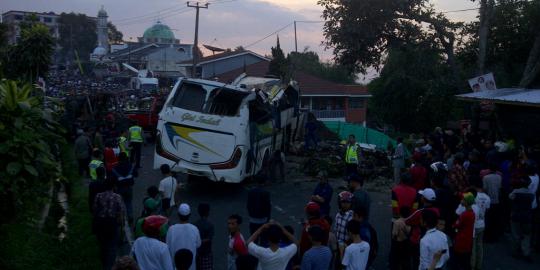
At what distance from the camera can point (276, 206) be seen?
14312 millimetres

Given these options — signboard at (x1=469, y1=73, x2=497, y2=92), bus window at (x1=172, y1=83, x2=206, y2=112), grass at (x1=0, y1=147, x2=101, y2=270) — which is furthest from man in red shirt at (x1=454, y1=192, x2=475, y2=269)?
signboard at (x1=469, y1=73, x2=497, y2=92)

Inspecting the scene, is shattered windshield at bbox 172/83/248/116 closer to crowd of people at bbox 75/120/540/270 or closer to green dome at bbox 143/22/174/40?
crowd of people at bbox 75/120/540/270

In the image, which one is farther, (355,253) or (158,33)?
(158,33)

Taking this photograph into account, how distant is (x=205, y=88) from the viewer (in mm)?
14555

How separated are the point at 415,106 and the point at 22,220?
29.9 m

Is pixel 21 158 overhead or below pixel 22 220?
overhead

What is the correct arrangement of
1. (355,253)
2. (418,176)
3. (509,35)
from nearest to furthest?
1. (355,253)
2. (418,176)
3. (509,35)

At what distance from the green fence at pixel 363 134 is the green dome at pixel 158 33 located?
93649 millimetres

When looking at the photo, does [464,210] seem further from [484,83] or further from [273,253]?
[484,83]

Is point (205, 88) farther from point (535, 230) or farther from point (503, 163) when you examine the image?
point (535, 230)

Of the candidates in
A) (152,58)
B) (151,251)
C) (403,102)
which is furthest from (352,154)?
(152,58)

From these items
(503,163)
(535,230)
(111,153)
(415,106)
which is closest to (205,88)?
(111,153)

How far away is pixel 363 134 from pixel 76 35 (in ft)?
295

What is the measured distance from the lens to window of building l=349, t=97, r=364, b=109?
51.9 meters
